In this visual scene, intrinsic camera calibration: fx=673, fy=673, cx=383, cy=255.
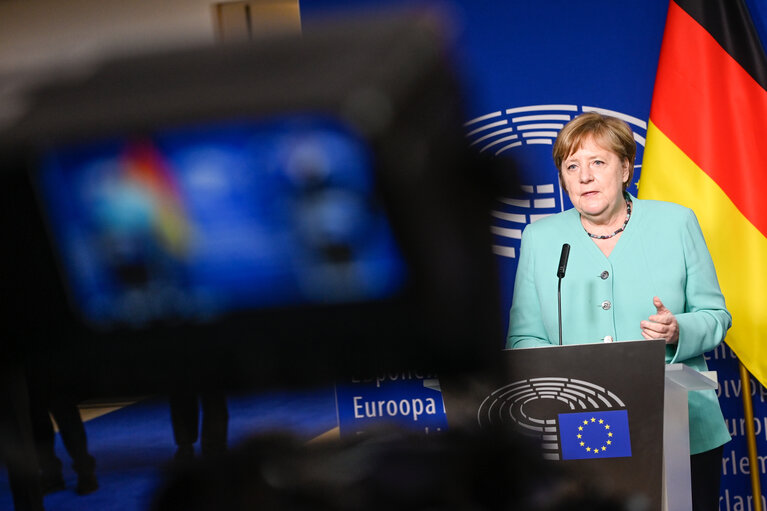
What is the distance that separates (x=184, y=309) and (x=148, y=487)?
8 centimetres

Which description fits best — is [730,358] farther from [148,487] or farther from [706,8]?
[148,487]

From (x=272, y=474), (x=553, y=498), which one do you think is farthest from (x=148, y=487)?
(x=553, y=498)

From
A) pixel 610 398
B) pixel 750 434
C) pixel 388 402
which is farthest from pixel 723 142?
pixel 388 402

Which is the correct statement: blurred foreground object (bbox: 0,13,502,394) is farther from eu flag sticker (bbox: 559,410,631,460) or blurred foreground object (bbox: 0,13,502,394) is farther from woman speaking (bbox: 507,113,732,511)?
woman speaking (bbox: 507,113,732,511)

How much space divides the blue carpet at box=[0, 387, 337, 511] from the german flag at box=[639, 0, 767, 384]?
8.63 feet

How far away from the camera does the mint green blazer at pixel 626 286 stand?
177 cm

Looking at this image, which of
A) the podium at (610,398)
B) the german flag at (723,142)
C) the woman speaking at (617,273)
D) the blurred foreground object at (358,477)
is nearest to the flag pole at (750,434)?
the german flag at (723,142)

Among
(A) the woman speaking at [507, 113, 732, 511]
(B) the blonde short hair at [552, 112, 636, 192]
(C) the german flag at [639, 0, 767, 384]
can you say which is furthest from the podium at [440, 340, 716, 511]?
(C) the german flag at [639, 0, 767, 384]

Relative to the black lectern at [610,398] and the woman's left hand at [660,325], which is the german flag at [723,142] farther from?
the black lectern at [610,398]

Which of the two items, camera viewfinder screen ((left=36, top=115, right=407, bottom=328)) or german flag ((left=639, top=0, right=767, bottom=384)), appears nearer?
camera viewfinder screen ((left=36, top=115, right=407, bottom=328))

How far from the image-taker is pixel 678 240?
5.85 feet

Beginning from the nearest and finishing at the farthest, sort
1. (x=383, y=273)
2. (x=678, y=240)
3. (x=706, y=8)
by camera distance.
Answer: (x=383, y=273) < (x=678, y=240) < (x=706, y=8)

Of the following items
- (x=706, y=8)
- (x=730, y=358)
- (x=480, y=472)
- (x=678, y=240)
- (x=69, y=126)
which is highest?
(x=706, y=8)

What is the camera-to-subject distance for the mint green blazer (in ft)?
5.80
